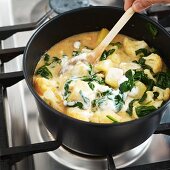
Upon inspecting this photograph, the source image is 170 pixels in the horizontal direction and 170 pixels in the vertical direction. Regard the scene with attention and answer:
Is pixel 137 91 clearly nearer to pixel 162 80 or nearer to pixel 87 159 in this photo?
pixel 162 80

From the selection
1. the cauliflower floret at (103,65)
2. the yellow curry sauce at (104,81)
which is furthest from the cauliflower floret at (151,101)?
the cauliflower floret at (103,65)

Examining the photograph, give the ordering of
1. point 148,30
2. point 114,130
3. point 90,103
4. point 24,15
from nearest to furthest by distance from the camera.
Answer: point 114,130 → point 90,103 → point 148,30 → point 24,15

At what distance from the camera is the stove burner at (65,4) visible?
1020 millimetres

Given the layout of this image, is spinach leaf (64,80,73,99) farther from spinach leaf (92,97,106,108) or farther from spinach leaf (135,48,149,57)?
spinach leaf (135,48,149,57)

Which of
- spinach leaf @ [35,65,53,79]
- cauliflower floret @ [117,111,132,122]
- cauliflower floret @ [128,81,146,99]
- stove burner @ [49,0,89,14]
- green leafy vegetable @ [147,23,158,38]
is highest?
stove burner @ [49,0,89,14]

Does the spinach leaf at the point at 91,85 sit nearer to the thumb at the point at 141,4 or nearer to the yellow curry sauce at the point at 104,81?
the yellow curry sauce at the point at 104,81

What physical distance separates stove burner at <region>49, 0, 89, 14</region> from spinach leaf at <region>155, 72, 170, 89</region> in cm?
33

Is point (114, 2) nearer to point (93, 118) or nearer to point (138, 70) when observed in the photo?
point (138, 70)

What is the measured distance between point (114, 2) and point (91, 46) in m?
0.25

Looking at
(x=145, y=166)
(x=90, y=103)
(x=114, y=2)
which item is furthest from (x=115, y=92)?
(x=114, y=2)

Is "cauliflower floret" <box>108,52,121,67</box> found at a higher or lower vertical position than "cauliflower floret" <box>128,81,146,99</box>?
higher

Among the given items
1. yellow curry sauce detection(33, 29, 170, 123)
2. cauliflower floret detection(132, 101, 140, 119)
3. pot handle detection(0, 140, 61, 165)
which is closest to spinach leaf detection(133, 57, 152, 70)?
yellow curry sauce detection(33, 29, 170, 123)

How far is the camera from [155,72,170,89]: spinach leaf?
31.7 inches

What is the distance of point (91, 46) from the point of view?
912 millimetres
